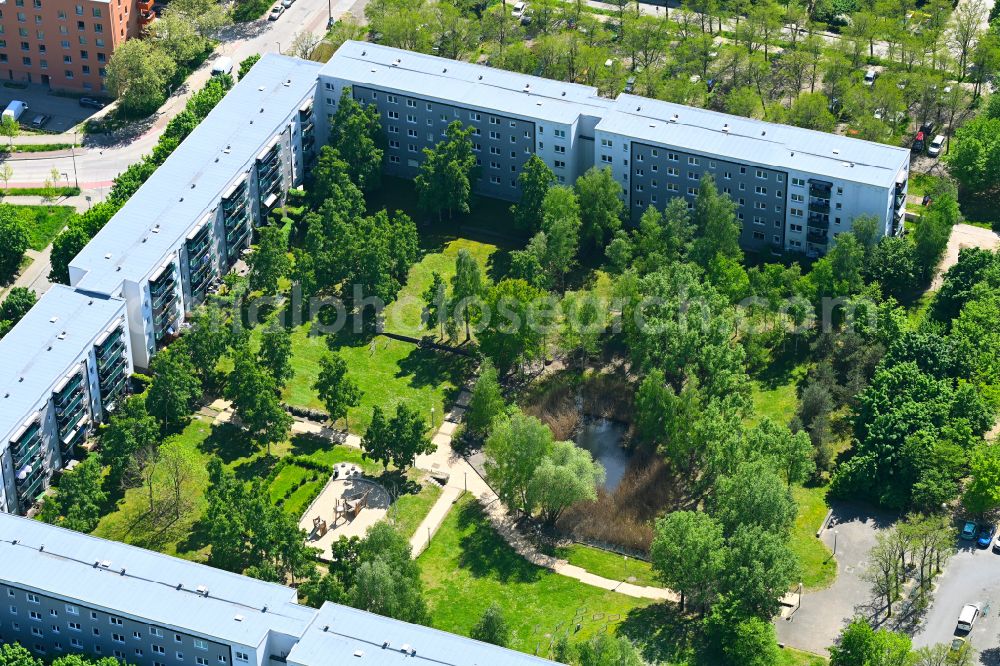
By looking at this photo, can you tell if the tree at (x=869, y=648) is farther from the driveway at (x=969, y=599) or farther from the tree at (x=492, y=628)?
the tree at (x=492, y=628)

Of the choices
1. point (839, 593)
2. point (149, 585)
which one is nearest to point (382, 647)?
point (149, 585)

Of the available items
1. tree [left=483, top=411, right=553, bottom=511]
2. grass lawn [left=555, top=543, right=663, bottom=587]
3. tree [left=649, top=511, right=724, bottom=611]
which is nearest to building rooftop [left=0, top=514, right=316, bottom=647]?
tree [left=483, top=411, right=553, bottom=511]

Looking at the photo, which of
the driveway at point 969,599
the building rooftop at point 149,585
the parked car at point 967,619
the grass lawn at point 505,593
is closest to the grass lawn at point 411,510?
the grass lawn at point 505,593

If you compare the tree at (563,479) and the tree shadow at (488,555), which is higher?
the tree at (563,479)

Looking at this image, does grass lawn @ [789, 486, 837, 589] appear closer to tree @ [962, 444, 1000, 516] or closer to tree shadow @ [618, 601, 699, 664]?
tree shadow @ [618, 601, 699, 664]

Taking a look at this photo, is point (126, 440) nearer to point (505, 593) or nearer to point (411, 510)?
point (411, 510)

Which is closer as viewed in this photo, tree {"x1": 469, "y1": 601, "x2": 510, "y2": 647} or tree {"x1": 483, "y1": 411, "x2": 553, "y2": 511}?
tree {"x1": 469, "y1": 601, "x2": 510, "y2": 647}
